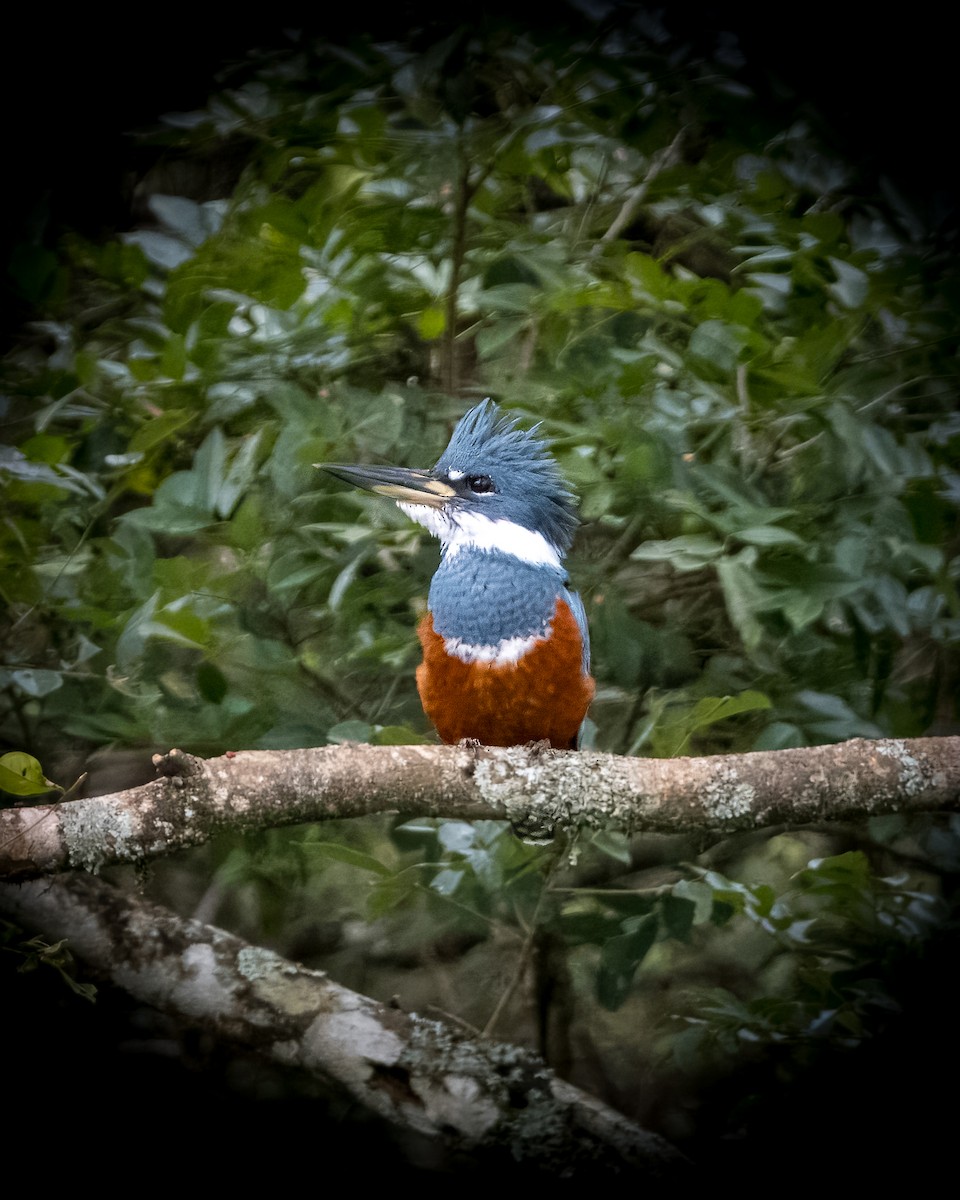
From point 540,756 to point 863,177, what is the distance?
5.73ft

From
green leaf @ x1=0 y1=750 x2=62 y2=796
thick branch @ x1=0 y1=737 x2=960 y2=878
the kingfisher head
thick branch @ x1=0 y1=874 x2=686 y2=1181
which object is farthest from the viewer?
the kingfisher head

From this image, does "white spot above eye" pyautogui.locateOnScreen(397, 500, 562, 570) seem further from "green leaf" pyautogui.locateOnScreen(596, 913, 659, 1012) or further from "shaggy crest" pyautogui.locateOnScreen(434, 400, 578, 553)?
"green leaf" pyautogui.locateOnScreen(596, 913, 659, 1012)

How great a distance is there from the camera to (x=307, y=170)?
119 inches

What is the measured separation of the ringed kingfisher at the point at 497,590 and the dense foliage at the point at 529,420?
0.12 metres

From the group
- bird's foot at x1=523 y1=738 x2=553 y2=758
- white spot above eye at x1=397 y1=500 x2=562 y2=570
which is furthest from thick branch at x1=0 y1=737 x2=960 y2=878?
white spot above eye at x1=397 y1=500 x2=562 y2=570

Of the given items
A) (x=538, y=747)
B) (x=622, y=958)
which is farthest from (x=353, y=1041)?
(x=538, y=747)

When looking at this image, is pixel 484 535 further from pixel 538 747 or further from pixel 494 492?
pixel 538 747

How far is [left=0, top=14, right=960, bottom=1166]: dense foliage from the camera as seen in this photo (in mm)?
2623

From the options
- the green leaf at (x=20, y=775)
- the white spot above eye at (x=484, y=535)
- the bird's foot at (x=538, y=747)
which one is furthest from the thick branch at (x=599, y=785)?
the white spot above eye at (x=484, y=535)

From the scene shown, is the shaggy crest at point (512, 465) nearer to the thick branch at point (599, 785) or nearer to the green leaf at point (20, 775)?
the thick branch at point (599, 785)

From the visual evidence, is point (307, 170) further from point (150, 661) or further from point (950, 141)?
point (950, 141)

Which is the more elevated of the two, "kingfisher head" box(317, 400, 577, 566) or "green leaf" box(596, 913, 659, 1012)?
"kingfisher head" box(317, 400, 577, 566)

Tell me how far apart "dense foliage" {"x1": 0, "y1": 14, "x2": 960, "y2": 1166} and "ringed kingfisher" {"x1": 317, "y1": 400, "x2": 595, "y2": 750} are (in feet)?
0.39

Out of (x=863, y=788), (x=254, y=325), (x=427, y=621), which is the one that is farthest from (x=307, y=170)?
(x=863, y=788)
